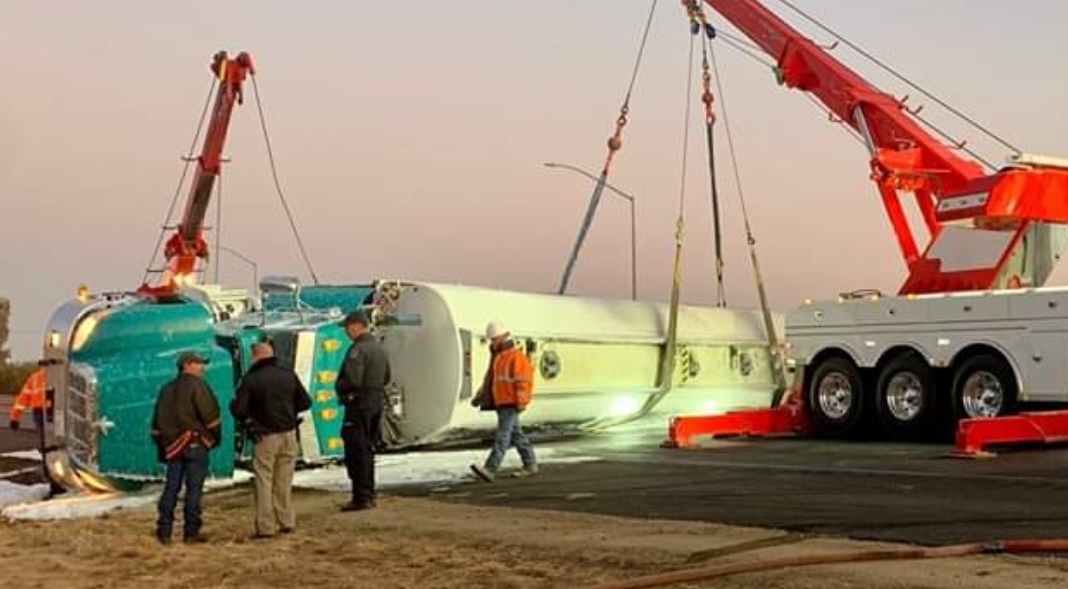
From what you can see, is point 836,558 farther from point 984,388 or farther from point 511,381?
point 984,388

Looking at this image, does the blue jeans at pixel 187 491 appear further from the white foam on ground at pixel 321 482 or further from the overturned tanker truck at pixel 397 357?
the overturned tanker truck at pixel 397 357

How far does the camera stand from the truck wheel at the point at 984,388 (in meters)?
17.3

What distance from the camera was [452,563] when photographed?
9562 mm

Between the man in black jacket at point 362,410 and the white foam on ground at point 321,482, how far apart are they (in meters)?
1.78

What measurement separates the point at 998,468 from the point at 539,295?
304 inches

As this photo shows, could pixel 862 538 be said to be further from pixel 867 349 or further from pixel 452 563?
pixel 867 349

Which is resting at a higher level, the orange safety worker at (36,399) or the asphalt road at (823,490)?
the orange safety worker at (36,399)

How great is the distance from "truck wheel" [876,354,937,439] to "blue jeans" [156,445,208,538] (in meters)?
10.5

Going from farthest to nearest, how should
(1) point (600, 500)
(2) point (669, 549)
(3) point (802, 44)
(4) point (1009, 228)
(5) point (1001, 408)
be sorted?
1. (3) point (802, 44)
2. (4) point (1009, 228)
3. (5) point (1001, 408)
4. (1) point (600, 500)
5. (2) point (669, 549)

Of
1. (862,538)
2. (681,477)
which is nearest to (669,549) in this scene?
(862,538)

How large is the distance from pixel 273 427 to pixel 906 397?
10.2 metres

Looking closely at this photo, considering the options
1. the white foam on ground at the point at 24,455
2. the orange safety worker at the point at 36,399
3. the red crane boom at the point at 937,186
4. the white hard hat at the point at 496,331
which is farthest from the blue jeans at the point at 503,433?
the white foam on ground at the point at 24,455

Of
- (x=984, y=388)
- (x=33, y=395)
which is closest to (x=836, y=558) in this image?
(x=984, y=388)

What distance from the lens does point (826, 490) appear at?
42.1 feet
